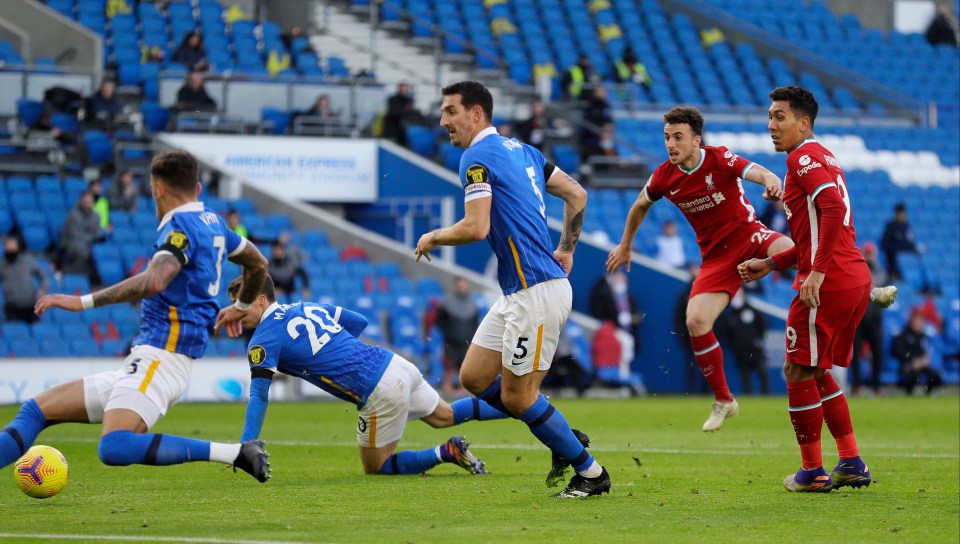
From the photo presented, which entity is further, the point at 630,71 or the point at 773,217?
the point at 630,71

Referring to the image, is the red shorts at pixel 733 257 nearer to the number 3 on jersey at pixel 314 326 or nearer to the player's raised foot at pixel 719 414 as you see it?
the player's raised foot at pixel 719 414

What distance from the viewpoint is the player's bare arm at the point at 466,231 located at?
7961 millimetres

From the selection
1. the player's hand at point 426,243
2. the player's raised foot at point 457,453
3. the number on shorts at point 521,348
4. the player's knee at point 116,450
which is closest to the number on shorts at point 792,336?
the number on shorts at point 521,348

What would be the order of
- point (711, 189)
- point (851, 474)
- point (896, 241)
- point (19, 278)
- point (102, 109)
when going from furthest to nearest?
point (896, 241), point (102, 109), point (19, 278), point (711, 189), point (851, 474)

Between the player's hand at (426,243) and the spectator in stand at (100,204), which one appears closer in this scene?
the player's hand at (426,243)

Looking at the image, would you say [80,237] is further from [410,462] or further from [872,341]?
[872,341]

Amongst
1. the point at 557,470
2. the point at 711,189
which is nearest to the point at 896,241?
the point at 711,189

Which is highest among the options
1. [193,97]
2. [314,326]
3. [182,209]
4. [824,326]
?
[193,97]

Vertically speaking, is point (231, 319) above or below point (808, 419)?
above

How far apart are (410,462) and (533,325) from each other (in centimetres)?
222

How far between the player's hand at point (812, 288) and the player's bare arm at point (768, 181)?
78cm

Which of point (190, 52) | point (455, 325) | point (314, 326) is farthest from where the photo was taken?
point (190, 52)

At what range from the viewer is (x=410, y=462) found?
33.5 feet

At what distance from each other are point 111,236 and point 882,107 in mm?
20288
